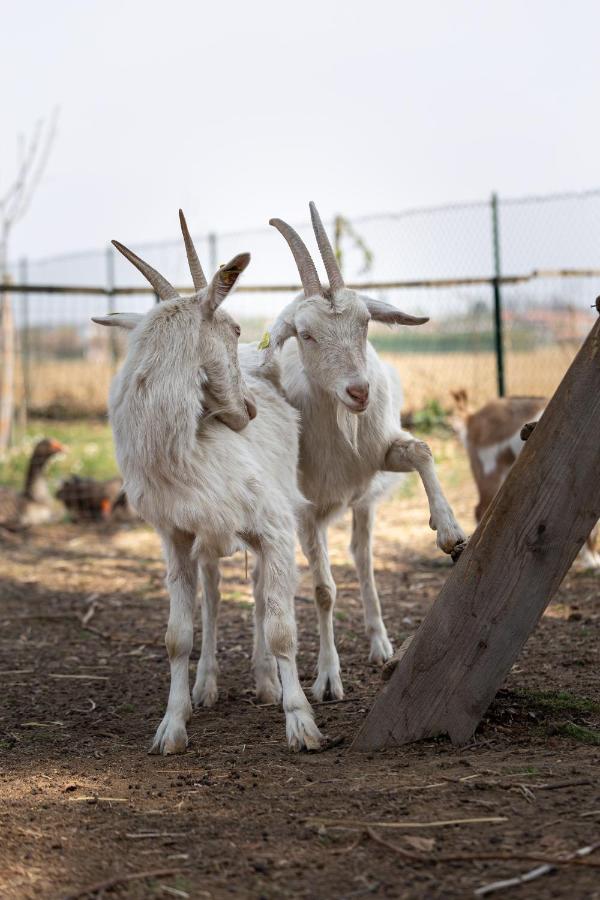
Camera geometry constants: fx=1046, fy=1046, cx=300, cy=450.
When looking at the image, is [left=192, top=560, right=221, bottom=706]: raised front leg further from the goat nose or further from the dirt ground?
the goat nose

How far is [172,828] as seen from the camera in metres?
2.95

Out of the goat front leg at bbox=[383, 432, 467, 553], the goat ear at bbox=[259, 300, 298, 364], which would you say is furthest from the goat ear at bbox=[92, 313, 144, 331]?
the goat front leg at bbox=[383, 432, 467, 553]

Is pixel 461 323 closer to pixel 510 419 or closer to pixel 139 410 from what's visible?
pixel 510 419

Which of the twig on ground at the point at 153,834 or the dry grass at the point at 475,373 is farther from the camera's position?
the dry grass at the point at 475,373

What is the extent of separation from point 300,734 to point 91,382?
13.9 m

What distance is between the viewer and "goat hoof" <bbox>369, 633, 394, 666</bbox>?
207 inches

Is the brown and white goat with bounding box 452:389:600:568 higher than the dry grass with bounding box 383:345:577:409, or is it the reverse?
the dry grass with bounding box 383:345:577:409

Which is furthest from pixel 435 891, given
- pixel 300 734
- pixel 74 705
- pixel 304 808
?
pixel 74 705

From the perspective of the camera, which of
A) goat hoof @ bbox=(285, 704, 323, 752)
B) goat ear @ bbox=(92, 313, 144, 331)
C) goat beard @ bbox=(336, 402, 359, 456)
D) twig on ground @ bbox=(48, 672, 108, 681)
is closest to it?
goat hoof @ bbox=(285, 704, 323, 752)

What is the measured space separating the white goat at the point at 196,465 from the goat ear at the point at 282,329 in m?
0.45

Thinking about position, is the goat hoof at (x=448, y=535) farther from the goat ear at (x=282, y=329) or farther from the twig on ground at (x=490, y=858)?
the twig on ground at (x=490, y=858)

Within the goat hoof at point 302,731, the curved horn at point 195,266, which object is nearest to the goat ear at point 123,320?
the curved horn at point 195,266

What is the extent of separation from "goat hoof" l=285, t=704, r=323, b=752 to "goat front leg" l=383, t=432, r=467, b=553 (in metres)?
0.84

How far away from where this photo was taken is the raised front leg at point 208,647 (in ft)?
15.7
